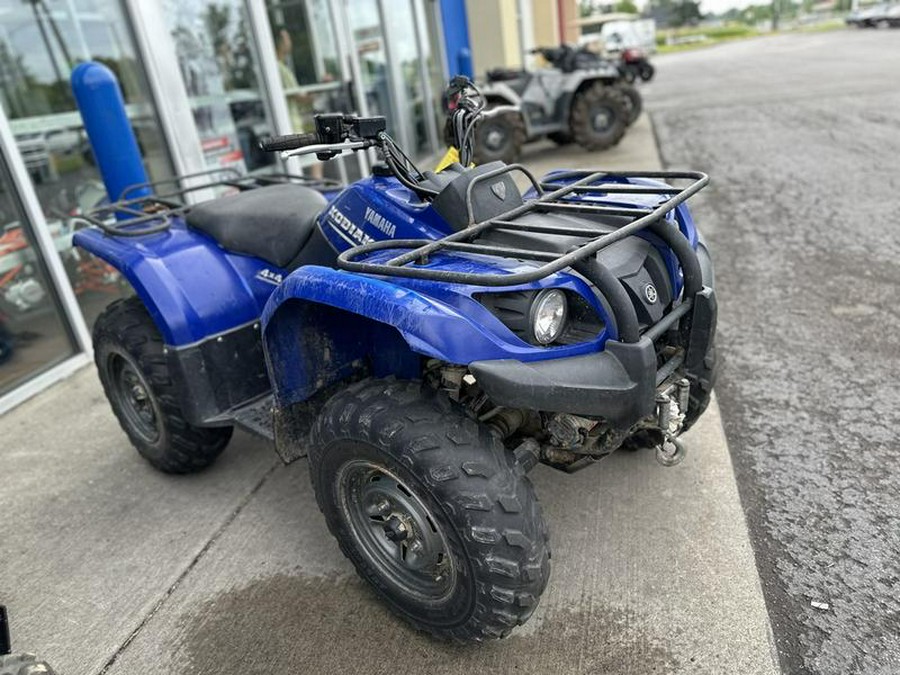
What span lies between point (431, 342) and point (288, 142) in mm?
949

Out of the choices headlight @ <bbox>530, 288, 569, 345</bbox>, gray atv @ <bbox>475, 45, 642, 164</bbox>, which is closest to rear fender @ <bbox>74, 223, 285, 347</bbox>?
headlight @ <bbox>530, 288, 569, 345</bbox>

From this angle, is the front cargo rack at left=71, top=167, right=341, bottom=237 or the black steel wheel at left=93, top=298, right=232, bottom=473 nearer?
the black steel wheel at left=93, top=298, right=232, bottom=473

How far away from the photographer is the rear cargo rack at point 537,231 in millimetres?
1818

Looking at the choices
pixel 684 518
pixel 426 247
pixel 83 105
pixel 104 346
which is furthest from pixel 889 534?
pixel 83 105

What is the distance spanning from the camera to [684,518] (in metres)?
2.70

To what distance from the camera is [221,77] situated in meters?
6.62

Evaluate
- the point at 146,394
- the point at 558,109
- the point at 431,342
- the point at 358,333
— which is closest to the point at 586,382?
the point at 431,342

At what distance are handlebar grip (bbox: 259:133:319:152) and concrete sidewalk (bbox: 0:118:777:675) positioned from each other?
1506 mm

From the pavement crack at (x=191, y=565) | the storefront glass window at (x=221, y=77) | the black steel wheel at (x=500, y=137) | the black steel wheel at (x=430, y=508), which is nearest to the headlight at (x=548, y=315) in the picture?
the black steel wheel at (x=430, y=508)

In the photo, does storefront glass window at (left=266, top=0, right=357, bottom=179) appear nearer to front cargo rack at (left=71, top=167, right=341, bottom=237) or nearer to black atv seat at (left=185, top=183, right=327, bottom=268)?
front cargo rack at (left=71, top=167, right=341, bottom=237)

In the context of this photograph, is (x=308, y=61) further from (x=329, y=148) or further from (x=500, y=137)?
(x=329, y=148)

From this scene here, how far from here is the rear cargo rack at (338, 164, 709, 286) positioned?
182 cm

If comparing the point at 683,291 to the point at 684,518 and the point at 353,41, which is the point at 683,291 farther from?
the point at 353,41

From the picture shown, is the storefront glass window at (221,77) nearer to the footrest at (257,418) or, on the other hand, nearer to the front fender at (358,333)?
the footrest at (257,418)
